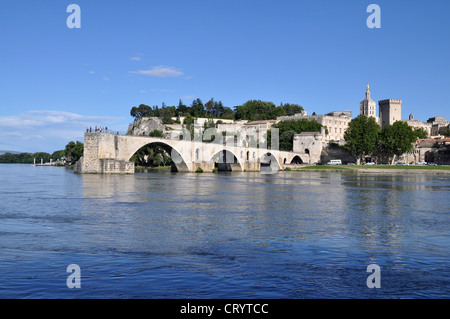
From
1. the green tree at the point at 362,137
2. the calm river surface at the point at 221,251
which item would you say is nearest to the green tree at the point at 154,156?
the green tree at the point at 362,137

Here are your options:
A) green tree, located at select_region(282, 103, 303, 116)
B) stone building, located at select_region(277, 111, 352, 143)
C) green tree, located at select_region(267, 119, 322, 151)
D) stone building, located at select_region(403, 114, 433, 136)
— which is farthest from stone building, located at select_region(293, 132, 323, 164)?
green tree, located at select_region(282, 103, 303, 116)

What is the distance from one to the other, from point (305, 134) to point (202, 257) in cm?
8245

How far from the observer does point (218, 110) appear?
13412 centimetres

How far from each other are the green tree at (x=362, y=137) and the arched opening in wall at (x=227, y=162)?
2175 centimetres

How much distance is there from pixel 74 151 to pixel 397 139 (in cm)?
6290

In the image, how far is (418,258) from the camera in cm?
930

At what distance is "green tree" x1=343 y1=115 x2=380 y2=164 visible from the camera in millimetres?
79438

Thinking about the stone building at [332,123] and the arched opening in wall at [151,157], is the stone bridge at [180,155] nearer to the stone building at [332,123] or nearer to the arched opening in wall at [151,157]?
the arched opening in wall at [151,157]

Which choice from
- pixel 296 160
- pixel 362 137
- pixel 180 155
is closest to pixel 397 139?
pixel 362 137

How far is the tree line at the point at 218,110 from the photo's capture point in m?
128

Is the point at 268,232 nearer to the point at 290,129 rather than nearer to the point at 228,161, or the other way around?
the point at 228,161

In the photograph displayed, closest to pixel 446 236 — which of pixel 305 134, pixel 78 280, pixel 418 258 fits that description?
pixel 418 258

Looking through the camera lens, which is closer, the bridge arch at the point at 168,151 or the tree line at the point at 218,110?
the bridge arch at the point at 168,151

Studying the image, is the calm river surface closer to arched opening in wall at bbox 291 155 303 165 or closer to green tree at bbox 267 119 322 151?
Answer: arched opening in wall at bbox 291 155 303 165
